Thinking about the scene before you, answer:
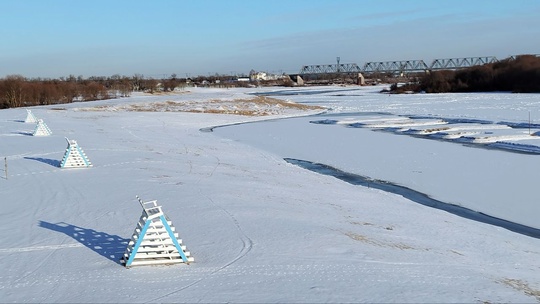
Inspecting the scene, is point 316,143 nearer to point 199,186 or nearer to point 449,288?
point 199,186

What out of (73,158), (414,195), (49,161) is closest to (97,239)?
(73,158)

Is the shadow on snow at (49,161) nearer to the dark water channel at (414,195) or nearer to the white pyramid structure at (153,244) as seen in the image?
the dark water channel at (414,195)

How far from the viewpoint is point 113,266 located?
8.11 m

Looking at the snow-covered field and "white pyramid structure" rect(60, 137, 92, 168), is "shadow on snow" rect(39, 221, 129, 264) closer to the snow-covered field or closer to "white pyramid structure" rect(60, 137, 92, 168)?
the snow-covered field

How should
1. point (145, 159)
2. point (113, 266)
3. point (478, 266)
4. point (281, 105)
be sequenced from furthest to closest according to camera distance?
point (281, 105), point (145, 159), point (478, 266), point (113, 266)

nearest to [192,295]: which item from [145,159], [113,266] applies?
[113,266]

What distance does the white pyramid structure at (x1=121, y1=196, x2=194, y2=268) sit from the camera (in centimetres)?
→ 796

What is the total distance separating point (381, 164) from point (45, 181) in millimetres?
10990

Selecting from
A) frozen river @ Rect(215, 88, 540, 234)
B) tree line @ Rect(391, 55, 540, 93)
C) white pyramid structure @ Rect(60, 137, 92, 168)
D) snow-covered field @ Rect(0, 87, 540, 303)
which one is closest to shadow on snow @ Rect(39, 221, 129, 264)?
snow-covered field @ Rect(0, 87, 540, 303)

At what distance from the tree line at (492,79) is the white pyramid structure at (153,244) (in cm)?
6898

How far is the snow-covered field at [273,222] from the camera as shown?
7.47 meters

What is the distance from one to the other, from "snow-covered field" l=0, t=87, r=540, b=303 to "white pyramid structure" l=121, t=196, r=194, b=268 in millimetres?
187

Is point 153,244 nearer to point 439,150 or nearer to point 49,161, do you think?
point 49,161

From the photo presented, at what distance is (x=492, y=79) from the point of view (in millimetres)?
81062
